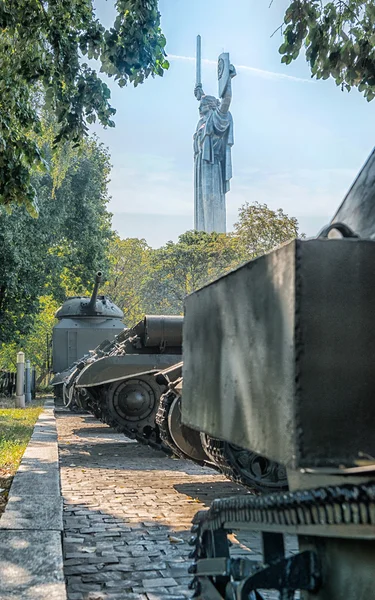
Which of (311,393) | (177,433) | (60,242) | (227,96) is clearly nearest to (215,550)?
(311,393)

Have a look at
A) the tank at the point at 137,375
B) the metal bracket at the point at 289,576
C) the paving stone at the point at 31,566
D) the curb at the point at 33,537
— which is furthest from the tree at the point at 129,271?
the metal bracket at the point at 289,576

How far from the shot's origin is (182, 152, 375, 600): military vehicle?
67.3 inches

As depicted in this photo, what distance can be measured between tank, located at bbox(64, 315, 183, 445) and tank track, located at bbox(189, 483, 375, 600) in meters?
7.71

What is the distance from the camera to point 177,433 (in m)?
7.59

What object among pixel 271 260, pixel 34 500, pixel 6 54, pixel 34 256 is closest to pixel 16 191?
pixel 6 54

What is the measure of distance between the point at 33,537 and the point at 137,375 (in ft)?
20.1

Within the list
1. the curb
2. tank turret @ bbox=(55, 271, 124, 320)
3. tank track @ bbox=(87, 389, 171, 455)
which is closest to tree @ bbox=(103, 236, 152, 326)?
tank turret @ bbox=(55, 271, 124, 320)

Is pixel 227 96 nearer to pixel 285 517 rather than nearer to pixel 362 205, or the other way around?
pixel 362 205

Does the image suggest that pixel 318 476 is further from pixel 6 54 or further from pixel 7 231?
pixel 7 231

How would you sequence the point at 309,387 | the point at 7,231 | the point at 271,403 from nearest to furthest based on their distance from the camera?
the point at 309,387 → the point at 271,403 → the point at 7,231

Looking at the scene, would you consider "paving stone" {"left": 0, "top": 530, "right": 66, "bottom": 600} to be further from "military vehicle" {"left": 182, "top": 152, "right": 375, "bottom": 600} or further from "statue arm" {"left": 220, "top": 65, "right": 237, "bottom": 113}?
"statue arm" {"left": 220, "top": 65, "right": 237, "bottom": 113}

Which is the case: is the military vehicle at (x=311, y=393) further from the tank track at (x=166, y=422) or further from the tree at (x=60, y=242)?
the tree at (x=60, y=242)

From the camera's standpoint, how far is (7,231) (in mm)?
19562

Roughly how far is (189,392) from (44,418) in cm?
1315
